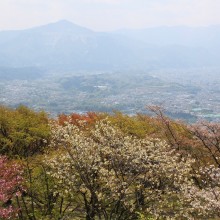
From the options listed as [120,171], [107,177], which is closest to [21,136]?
[107,177]

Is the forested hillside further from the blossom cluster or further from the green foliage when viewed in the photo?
the green foliage

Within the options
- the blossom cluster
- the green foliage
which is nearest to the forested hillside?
the blossom cluster

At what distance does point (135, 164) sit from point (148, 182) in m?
1.53

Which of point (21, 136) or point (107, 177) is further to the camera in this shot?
point (21, 136)

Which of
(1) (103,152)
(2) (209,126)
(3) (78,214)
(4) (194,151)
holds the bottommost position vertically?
(3) (78,214)

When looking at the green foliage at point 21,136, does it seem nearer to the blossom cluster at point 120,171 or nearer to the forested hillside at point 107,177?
the forested hillside at point 107,177

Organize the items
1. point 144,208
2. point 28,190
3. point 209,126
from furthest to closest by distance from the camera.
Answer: point 209,126 → point 28,190 → point 144,208

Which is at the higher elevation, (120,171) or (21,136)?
(120,171)

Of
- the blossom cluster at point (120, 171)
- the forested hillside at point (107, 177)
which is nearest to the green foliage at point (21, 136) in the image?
the forested hillside at point (107, 177)

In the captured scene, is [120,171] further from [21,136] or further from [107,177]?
[21,136]

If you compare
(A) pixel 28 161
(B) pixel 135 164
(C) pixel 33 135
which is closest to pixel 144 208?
(B) pixel 135 164

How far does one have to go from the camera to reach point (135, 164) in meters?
19.4

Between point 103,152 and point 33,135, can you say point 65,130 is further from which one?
point 33,135

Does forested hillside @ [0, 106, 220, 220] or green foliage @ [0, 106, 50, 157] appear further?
green foliage @ [0, 106, 50, 157]
